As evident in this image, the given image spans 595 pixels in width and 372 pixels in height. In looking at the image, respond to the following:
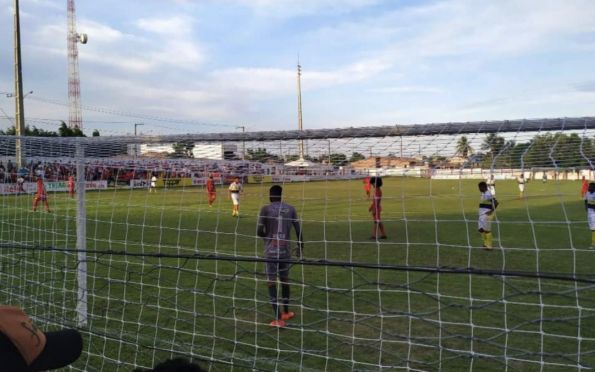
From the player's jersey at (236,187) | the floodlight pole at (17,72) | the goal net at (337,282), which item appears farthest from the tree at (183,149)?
the floodlight pole at (17,72)

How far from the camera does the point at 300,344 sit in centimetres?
534

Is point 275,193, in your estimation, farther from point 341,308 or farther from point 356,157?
point 356,157

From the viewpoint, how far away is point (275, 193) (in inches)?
Result: 244

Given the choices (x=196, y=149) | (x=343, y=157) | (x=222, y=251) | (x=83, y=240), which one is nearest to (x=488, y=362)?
(x=343, y=157)

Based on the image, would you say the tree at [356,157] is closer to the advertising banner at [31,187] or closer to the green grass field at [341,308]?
the green grass field at [341,308]

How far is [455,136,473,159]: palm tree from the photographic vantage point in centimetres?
356

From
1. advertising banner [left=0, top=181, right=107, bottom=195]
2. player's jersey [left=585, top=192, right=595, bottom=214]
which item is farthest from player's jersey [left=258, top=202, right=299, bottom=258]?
player's jersey [left=585, top=192, right=595, bottom=214]

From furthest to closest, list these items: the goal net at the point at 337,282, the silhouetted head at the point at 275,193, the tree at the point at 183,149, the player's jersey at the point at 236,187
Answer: the player's jersey at the point at 236,187
the silhouetted head at the point at 275,193
the tree at the point at 183,149
the goal net at the point at 337,282

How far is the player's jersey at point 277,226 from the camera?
5.98 m

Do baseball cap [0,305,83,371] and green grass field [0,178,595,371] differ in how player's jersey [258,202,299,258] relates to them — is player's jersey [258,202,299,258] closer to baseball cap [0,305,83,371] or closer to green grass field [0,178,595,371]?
green grass field [0,178,595,371]

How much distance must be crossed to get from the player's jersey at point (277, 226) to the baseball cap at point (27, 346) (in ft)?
12.7

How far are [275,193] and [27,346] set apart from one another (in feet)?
14.9

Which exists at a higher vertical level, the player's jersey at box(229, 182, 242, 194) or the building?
the building

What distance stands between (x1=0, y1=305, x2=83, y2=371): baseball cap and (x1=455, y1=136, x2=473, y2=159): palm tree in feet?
9.05
